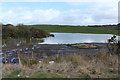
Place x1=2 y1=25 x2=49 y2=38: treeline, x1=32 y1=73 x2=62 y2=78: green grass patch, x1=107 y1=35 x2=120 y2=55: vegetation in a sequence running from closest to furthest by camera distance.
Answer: x1=32 y1=73 x2=62 y2=78: green grass patch
x1=107 y1=35 x2=120 y2=55: vegetation
x1=2 y1=25 x2=49 y2=38: treeline

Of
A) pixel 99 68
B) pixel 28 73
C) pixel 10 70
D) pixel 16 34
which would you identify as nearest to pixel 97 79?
pixel 99 68

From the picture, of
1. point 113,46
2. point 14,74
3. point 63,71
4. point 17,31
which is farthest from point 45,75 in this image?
point 17,31

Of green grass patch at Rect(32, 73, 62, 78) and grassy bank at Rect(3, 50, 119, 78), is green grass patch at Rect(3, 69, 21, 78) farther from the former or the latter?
green grass patch at Rect(32, 73, 62, 78)

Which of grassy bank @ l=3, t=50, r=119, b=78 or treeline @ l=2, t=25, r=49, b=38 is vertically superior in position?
treeline @ l=2, t=25, r=49, b=38

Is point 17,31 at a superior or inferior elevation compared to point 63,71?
superior

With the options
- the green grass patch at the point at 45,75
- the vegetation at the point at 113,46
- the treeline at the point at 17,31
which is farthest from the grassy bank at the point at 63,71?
the treeline at the point at 17,31

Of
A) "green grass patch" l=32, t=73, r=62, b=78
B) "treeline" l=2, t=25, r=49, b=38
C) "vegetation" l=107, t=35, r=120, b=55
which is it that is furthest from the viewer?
"treeline" l=2, t=25, r=49, b=38

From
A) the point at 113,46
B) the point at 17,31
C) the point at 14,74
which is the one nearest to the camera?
the point at 14,74

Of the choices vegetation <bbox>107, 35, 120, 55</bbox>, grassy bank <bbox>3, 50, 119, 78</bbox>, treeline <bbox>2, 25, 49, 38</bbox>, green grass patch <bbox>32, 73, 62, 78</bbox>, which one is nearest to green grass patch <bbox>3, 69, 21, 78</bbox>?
grassy bank <bbox>3, 50, 119, 78</bbox>

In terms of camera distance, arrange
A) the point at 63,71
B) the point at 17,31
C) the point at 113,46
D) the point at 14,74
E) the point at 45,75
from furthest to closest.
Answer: the point at 17,31, the point at 113,46, the point at 63,71, the point at 14,74, the point at 45,75

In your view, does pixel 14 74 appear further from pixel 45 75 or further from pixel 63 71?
pixel 63 71

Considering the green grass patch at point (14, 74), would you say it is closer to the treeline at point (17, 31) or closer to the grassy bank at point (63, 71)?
the grassy bank at point (63, 71)

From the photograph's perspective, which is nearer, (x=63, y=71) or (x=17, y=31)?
(x=63, y=71)

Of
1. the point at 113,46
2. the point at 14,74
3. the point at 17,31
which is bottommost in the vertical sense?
the point at 14,74
